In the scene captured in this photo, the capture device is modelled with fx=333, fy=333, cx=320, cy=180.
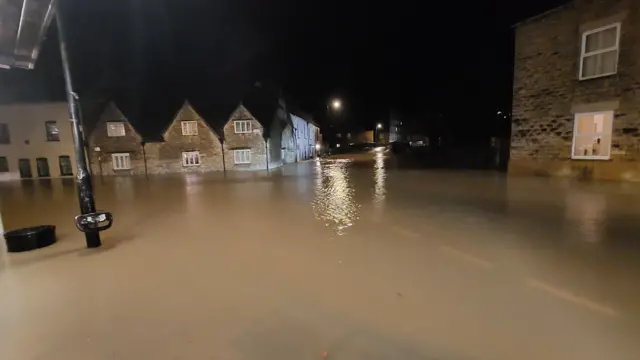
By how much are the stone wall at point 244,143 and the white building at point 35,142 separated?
464 inches

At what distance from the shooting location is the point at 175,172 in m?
25.4

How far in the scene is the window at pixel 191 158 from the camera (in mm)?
25734

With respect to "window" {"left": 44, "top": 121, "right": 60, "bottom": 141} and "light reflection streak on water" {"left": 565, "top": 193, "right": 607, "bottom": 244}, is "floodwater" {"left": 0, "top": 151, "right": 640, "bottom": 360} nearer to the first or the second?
"light reflection streak on water" {"left": 565, "top": 193, "right": 607, "bottom": 244}

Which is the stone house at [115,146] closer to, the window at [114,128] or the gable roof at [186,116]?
the window at [114,128]

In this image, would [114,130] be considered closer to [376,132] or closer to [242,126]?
[242,126]

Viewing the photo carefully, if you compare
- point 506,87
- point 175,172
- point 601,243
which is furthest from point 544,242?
point 506,87

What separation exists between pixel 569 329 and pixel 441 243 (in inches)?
103

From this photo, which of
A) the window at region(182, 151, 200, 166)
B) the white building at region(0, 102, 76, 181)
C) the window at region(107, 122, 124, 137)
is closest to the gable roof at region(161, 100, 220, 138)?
the window at region(182, 151, 200, 166)

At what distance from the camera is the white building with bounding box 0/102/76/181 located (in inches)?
976

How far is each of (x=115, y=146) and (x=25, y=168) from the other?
22.3ft

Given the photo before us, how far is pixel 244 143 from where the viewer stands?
25.6 meters

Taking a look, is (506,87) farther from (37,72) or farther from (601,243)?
(37,72)

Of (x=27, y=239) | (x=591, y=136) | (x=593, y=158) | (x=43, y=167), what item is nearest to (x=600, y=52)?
(x=591, y=136)

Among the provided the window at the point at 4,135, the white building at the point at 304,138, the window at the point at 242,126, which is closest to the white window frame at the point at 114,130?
the window at the point at 4,135
